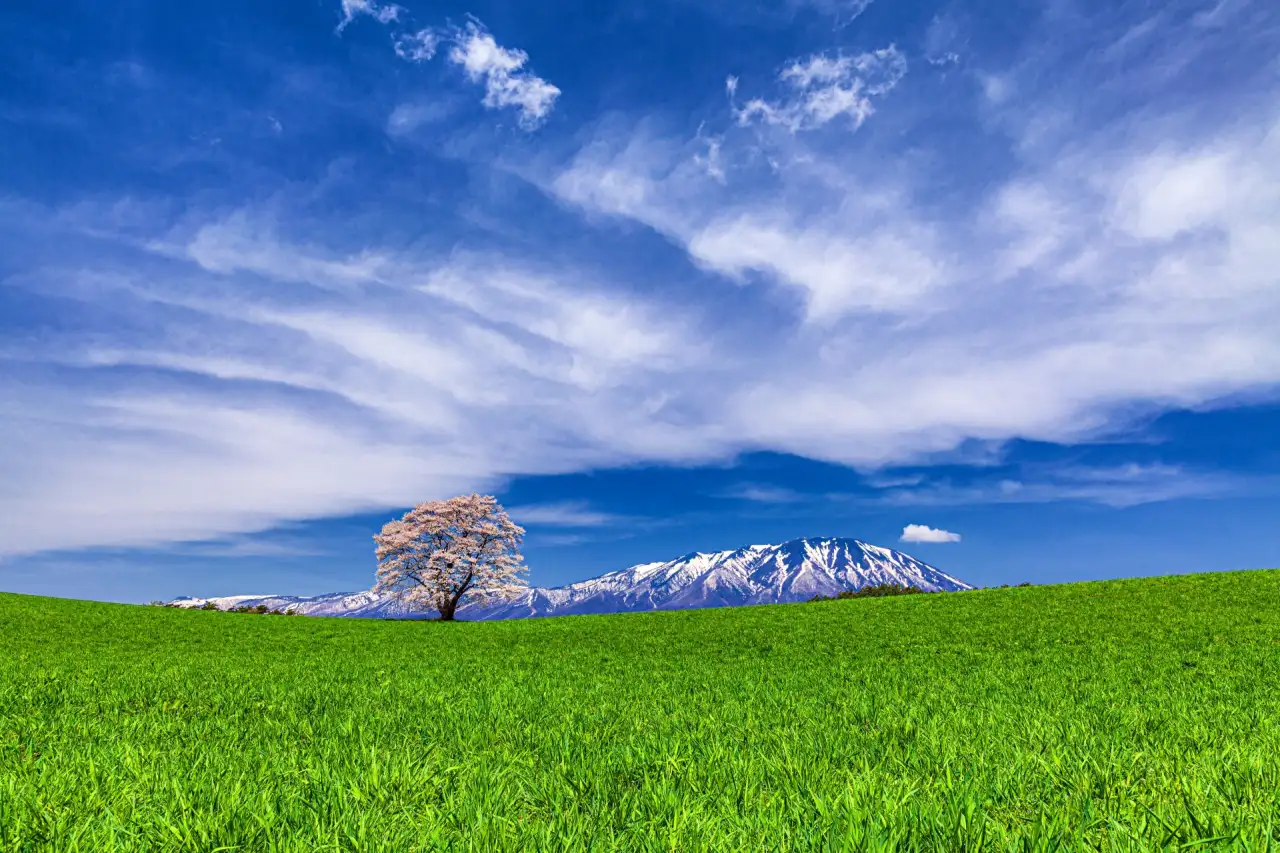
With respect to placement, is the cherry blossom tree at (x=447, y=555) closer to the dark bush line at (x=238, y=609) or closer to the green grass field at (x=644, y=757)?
the dark bush line at (x=238, y=609)

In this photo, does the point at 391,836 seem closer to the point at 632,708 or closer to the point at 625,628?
the point at 632,708

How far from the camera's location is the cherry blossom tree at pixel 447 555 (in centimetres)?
7400

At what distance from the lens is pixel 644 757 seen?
680 centimetres

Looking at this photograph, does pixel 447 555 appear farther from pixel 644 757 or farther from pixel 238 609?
pixel 644 757

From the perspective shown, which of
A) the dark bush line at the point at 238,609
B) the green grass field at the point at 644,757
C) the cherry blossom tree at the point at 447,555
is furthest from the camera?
the cherry blossom tree at the point at 447,555

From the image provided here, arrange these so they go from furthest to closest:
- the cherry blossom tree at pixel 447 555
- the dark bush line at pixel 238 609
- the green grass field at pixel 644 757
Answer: the cherry blossom tree at pixel 447 555
the dark bush line at pixel 238 609
the green grass field at pixel 644 757

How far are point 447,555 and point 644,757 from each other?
235ft

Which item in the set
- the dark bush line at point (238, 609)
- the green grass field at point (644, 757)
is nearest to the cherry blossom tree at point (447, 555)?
the dark bush line at point (238, 609)

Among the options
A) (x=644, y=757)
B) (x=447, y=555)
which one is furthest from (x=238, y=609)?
(x=644, y=757)

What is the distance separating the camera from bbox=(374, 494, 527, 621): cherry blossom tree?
243 ft

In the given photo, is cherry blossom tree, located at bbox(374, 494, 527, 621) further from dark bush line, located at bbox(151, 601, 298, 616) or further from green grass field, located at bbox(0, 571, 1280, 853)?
green grass field, located at bbox(0, 571, 1280, 853)

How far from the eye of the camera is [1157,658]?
22.4 meters

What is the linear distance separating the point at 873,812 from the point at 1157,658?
79.2 feet

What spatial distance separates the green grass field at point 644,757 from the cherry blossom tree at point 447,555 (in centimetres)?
5415
